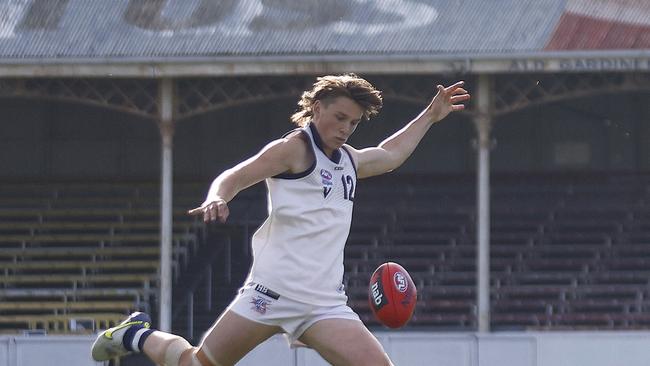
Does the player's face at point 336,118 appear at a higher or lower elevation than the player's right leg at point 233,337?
higher

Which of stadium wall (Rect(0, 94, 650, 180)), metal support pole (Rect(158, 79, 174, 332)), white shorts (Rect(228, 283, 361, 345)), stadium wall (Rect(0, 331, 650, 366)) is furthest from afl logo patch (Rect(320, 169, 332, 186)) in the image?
stadium wall (Rect(0, 94, 650, 180))

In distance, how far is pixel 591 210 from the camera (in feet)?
71.9

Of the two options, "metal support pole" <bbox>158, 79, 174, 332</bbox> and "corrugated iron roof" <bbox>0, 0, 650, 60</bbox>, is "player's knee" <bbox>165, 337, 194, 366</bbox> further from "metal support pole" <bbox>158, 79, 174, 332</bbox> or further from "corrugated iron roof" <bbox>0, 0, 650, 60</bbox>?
"metal support pole" <bbox>158, 79, 174, 332</bbox>

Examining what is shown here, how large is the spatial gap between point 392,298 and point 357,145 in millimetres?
14455

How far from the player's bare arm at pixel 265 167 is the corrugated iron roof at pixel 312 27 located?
9736 millimetres

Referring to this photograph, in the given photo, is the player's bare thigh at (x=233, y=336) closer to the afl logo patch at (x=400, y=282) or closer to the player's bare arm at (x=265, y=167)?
the player's bare arm at (x=265, y=167)

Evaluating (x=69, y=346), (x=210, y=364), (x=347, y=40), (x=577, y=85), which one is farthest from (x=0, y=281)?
(x=210, y=364)

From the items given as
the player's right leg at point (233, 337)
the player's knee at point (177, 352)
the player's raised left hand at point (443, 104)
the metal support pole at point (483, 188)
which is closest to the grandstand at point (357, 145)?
the metal support pole at point (483, 188)

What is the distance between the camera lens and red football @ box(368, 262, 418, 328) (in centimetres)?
844

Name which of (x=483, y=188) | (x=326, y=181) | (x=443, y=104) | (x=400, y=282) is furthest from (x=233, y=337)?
(x=483, y=188)

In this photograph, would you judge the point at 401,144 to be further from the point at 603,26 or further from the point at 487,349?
the point at 603,26

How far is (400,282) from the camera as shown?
8555 mm

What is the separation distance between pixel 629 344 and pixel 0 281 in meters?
8.58

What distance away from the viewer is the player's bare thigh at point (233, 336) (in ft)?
26.3
